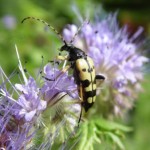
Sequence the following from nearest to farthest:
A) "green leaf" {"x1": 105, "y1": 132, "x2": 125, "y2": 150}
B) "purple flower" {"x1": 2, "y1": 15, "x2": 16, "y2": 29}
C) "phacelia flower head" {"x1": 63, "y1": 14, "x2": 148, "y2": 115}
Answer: "green leaf" {"x1": 105, "y1": 132, "x2": 125, "y2": 150}, "phacelia flower head" {"x1": 63, "y1": 14, "x2": 148, "y2": 115}, "purple flower" {"x1": 2, "y1": 15, "x2": 16, "y2": 29}

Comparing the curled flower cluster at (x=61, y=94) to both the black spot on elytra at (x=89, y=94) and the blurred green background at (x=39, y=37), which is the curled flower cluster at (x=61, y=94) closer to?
the black spot on elytra at (x=89, y=94)

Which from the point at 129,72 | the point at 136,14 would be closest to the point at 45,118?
the point at 129,72

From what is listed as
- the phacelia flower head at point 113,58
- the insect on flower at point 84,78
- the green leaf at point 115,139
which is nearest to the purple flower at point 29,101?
the insect on flower at point 84,78

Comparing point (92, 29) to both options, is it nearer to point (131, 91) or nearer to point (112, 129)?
point (131, 91)

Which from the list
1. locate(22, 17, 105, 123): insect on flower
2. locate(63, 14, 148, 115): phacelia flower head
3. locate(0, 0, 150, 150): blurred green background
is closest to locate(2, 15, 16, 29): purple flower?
locate(0, 0, 150, 150): blurred green background

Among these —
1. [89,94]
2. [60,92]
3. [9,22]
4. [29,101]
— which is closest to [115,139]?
[89,94]

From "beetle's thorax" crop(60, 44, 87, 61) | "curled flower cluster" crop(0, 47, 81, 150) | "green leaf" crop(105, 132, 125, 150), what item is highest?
"beetle's thorax" crop(60, 44, 87, 61)

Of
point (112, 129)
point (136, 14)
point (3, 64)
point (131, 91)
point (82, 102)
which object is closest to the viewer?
point (82, 102)

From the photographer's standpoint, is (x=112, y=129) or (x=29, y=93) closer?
(x=29, y=93)

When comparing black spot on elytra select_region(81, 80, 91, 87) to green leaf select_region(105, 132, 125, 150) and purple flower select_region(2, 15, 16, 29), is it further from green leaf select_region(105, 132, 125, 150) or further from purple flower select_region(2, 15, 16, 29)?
purple flower select_region(2, 15, 16, 29)
